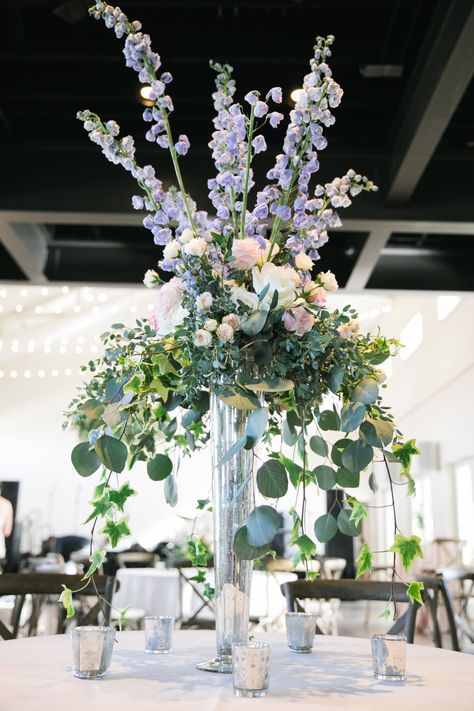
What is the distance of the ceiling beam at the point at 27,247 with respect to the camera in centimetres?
450

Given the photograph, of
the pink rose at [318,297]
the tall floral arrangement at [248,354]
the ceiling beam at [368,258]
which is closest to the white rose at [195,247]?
the tall floral arrangement at [248,354]

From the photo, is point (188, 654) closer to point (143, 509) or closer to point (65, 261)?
point (65, 261)

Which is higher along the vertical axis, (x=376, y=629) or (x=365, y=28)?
(x=365, y=28)

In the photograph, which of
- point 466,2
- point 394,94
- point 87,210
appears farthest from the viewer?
point 87,210

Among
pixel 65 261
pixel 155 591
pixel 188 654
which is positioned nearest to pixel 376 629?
pixel 155 591

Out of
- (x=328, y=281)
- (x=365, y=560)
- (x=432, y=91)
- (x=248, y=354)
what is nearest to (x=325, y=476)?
(x=365, y=560)

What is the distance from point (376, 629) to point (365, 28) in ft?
22.1

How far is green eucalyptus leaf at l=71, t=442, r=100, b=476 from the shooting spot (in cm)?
128

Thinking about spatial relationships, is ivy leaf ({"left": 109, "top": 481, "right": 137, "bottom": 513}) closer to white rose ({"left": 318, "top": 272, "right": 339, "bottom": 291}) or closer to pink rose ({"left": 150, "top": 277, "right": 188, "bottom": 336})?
pink rose ({"left": 150, "top": 277, "right": 188, "bottom": 336})

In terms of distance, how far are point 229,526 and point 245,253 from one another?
480 mm

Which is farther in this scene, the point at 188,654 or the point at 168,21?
the point at 168,21

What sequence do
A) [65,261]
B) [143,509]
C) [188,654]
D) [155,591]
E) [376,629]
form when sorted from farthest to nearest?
[143,509] → [376,629] → [155,591] → [65,261] → [188,654]

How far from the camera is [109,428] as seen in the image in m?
1.33

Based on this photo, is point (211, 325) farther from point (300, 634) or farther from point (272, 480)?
point (300, 634)
